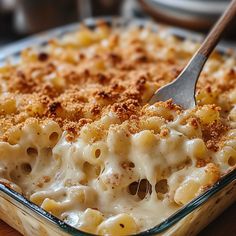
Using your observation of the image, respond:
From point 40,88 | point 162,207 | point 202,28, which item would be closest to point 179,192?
point 162,207

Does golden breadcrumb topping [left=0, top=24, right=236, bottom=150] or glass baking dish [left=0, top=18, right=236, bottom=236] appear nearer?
glass baking dish [left=0, top=18, right=236, bottom=236]

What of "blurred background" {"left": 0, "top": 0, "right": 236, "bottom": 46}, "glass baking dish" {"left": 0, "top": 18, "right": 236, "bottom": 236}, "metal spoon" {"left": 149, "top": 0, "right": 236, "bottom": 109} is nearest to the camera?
"glass baking dish" {"left": 0, "top": 18, "right": 236, "bottom": 236}

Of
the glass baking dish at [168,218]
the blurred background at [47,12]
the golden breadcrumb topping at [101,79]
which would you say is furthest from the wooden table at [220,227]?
the blurred background at [47,12]

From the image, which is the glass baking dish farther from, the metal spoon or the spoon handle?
the spoon handle

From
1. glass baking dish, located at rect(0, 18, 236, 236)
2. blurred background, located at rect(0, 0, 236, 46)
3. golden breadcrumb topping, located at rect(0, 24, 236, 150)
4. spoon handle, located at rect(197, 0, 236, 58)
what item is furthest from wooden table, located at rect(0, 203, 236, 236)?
blurred background, located at rect(0, 0, 236, 46)

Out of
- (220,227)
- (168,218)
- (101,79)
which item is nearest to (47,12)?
(101,79)

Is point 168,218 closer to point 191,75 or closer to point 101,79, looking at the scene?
point 191,75

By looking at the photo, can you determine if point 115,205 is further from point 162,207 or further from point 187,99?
point 187,99
